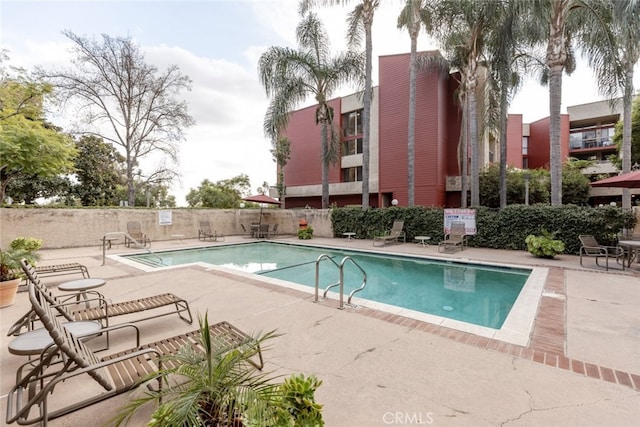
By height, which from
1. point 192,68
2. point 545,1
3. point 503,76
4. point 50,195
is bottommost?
point 50,195

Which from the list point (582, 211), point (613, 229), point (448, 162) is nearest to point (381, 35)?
point (448, 162)

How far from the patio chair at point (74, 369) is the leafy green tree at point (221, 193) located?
26431 millimetres

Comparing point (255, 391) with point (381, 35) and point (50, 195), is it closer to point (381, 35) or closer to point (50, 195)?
point (381, 35)

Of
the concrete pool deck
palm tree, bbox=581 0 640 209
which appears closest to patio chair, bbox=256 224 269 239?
the concrete pool deck

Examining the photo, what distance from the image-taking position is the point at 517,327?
3635 millimetres

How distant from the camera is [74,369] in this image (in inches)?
78.7

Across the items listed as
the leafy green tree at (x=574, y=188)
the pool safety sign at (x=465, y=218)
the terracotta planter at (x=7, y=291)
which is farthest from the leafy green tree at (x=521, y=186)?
the terracotta planter at (x=7, y=291)

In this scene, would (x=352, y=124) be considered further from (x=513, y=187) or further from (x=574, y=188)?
(x=574, y=188)

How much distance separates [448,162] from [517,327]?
1688 cm

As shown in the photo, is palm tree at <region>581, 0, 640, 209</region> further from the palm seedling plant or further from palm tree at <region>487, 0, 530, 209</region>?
the palm seedling plant

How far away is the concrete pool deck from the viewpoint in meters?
2.10

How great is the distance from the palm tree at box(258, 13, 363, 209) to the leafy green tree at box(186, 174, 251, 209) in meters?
15.2

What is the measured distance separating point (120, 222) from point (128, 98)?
1039cm

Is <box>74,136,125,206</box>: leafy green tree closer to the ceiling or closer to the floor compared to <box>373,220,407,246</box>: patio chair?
closer to the ceiling
